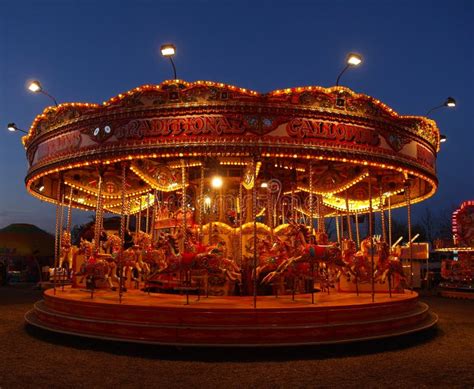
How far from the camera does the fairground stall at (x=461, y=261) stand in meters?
20.1

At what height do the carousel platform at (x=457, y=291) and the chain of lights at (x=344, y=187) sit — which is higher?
the chain of lights at (x=344, y=187)

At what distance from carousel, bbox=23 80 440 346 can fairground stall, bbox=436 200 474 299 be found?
896 centimetres

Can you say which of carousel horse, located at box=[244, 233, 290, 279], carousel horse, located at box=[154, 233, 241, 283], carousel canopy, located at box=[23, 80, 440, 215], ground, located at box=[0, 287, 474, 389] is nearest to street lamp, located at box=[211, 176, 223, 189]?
carousel canopy, located at box=[23, 80, 440, 215]

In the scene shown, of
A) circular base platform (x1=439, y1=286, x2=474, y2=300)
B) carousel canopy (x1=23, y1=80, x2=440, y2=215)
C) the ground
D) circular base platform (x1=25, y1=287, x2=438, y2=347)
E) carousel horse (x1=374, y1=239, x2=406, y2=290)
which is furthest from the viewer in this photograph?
circular base platform (x1=439, y1=286, x2=474, y2=300)

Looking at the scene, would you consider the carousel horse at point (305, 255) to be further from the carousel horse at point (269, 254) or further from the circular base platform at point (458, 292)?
the circular base platform at point (458, 292)

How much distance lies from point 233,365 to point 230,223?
6343mm

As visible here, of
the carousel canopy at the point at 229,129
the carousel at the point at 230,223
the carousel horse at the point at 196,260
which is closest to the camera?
the carousel at the point at 230,223

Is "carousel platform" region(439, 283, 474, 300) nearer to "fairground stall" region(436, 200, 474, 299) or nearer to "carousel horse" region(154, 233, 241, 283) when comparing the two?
"fairground stall" region(436, 200, 474, 299)

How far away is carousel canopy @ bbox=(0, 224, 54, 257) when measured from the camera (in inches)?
1486

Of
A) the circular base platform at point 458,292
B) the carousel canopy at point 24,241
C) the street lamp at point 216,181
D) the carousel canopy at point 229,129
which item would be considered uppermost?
the carousel canopy at point 229,129

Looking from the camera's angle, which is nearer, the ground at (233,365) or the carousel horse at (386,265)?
the ground at (233,365)

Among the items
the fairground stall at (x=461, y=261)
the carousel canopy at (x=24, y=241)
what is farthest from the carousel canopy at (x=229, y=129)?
the carousel canopy at (x=24, y=241)

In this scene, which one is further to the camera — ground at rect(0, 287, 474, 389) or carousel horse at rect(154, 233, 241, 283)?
carousel horse at rect(154, 233, 241, 283)

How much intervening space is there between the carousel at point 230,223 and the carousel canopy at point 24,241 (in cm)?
2732
